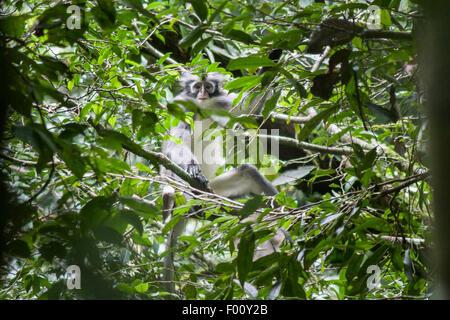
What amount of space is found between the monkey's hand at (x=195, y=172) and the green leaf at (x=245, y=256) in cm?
201

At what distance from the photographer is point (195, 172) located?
3.49 metres

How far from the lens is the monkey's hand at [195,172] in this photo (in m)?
3.35

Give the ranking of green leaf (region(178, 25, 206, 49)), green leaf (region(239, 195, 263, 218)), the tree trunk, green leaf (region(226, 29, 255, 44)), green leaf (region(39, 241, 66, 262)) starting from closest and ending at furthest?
the tree trunk < green leaf (region(39, 241, 66, 262)) < green leaf (region(178, 25, 206, 49)) < green leaf (region(239, 195, 263, 218)) < green leaf (region(226, 29, 255, 44))

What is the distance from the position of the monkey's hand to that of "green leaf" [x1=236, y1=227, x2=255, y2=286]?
201 centimetres

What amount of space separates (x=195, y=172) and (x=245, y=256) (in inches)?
89.1

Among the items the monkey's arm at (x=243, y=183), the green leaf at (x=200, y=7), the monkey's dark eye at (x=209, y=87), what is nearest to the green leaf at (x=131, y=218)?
the green leaf at (x=200, y=7)

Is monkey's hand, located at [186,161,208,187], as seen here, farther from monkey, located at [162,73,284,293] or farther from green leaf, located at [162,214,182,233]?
green leaf, located at [162,214,182,233]

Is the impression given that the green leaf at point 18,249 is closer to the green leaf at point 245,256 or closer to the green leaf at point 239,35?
the green leaf at point 245,256

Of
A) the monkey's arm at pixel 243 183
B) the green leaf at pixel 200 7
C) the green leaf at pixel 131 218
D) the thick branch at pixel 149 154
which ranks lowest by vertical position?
the green leaf at pixel 131 218

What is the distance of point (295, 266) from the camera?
4.17 feet

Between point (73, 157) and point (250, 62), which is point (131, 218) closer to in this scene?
point (73, 157)

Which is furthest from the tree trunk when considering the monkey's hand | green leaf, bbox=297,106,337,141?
the monkey's hand

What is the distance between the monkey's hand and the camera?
3348mm
